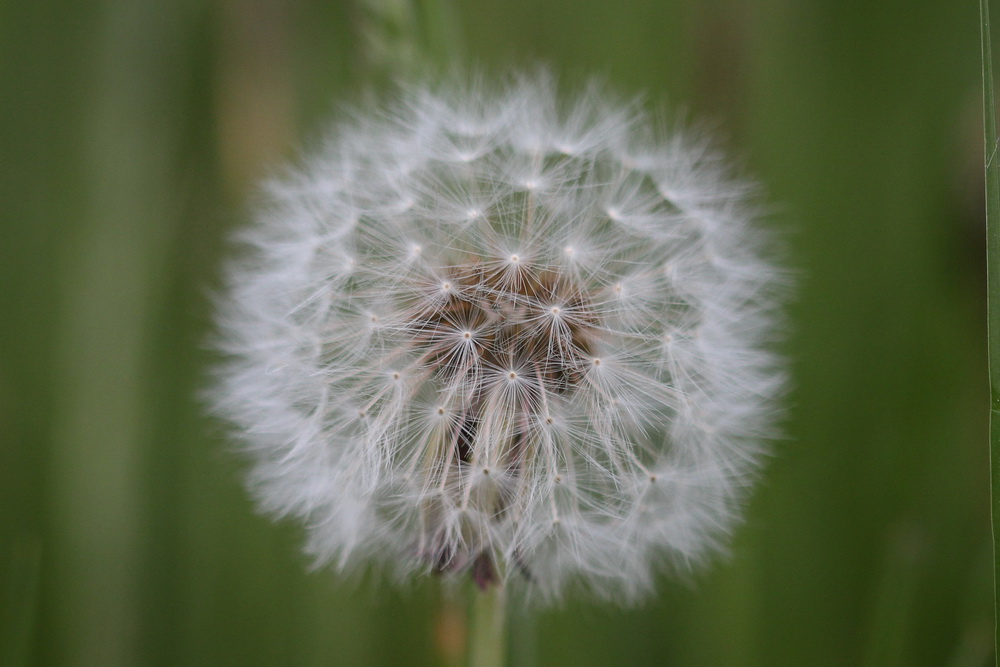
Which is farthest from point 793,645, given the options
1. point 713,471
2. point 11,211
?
point 11,211

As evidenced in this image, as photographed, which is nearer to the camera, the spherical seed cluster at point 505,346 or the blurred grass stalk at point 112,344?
the spherical seed cluster at point 505,346

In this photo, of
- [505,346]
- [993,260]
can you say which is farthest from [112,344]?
[993,260]

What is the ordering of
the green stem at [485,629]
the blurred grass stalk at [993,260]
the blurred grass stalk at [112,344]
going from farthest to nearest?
the blurred grass stalk at [112,344], the green stem at [485,629], the blurred grass stalk at [993,260]

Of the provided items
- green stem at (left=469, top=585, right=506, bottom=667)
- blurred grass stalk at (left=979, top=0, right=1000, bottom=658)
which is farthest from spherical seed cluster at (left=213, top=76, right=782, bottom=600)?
blurred grass stalk at (left=979, top=0, right=1000, bottom=658)

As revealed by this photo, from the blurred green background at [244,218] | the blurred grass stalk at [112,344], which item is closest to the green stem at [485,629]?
the blurred green background at [244,218]

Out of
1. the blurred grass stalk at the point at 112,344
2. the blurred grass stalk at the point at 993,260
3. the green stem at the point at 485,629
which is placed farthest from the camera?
the blurred grass stalk at the point at 112,344

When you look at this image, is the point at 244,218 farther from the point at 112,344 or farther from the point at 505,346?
the point at 505,346

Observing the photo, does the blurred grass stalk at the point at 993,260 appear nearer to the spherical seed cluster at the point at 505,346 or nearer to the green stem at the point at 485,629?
the spherical seed cluster at the point at 505,346
